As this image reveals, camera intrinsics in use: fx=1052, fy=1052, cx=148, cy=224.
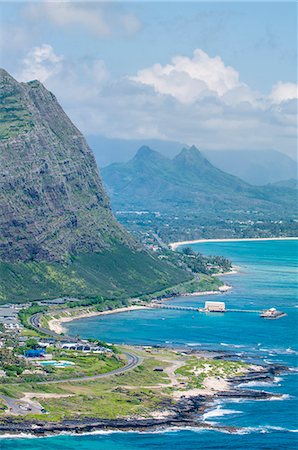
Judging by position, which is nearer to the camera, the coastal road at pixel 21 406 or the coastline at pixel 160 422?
the coastline at pixel 160 422

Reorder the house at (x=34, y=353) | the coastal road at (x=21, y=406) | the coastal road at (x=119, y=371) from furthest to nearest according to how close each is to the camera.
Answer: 1. the house at (x=34, y=353)
2. the coastal road at (x=119, y=371)
3. the coastal road at (x=21, y=406)

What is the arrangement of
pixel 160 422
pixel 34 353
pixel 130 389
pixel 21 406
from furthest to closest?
pixel 34 353
pixel 130 389
pixel 21 406
pixel 160 422

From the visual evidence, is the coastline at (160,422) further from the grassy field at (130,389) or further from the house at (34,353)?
the house at (34,353)

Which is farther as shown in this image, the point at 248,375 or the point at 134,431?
the point at 248,375

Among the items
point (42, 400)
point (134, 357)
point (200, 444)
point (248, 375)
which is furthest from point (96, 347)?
point (200, 444)

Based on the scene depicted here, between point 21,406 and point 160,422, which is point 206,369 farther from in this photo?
point 21,406

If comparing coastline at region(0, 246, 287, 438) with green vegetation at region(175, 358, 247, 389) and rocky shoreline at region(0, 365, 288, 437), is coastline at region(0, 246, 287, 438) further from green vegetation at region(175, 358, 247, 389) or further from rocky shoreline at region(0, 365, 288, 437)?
green vegetation at region(175, 358, 247, 389)

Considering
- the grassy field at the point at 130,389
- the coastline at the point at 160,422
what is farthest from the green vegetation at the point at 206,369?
the coastline at the point at 160,422

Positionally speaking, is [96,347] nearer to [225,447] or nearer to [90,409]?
[90,409]

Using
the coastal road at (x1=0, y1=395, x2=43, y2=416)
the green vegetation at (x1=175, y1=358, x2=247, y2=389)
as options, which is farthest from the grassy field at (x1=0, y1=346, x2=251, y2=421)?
the coastal road at (x1=0, y1=395, x2=43, y2=416)

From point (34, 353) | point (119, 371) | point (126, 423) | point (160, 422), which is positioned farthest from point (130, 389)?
point (34, 353)

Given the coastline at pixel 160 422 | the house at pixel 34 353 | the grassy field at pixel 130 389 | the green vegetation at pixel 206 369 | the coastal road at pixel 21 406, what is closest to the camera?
the coastline at pixel 160 422
